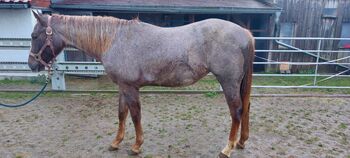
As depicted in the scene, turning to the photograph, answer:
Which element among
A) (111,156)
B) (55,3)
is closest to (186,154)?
(111,156)

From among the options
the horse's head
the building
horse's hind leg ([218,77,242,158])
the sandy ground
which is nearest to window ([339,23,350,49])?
the sandy ground

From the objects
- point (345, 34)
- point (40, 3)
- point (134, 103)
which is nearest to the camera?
point (134, 103)

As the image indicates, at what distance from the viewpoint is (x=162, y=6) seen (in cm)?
658

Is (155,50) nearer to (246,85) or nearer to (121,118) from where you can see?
(121,118)

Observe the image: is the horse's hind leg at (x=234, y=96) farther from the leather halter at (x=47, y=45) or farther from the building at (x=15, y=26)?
the building at (x=15, y=26)

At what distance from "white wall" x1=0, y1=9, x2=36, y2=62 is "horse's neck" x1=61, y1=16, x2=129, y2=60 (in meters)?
4.16

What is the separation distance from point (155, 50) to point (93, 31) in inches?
27.7

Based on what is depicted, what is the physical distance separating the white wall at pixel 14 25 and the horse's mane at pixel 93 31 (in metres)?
4.15

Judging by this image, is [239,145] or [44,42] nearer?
[44,42]

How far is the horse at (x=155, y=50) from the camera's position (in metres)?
2.48

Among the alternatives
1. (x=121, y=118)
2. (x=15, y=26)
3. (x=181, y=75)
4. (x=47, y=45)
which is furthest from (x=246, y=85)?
(x=15, y=26)

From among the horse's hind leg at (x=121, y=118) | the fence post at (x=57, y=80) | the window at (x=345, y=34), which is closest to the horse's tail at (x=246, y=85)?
the horse's hind leg at (x=121, y=118)

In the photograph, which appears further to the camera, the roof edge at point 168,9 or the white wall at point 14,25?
Result: the roof edge at point 168,9

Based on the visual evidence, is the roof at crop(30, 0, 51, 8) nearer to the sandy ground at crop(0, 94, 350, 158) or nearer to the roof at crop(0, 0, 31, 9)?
the roof at crop(0, 0, 31, 9)
